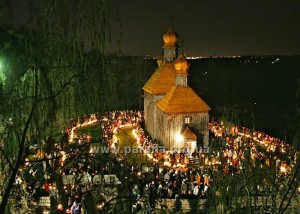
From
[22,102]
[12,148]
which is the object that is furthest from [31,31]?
[12,148]

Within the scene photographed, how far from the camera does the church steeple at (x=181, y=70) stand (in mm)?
28656

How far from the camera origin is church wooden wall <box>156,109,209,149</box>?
28.3 m

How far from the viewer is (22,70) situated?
4.70 m

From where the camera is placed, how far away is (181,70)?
2903 cm

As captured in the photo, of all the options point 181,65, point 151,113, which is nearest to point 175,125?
point 181,65

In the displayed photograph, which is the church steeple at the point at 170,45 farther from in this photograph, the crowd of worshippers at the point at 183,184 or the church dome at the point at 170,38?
the crowd of worshippers at the point at 183,184

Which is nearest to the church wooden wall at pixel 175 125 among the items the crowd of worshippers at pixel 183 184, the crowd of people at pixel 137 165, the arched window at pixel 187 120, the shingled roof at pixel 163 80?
the arched window at pixel 187 120

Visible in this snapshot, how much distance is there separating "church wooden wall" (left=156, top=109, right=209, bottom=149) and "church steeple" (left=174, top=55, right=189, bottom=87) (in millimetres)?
2623

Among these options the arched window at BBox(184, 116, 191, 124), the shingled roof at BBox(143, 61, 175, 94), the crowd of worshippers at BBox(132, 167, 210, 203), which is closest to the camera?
the crowd of worshippers at BBox(132, 167, 210, 203)

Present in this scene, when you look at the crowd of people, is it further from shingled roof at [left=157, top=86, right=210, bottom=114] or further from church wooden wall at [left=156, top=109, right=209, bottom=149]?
shingled roof at [left=157, top=86, right=210, bottom=114]

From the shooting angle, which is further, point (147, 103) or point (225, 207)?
point (147, 103)

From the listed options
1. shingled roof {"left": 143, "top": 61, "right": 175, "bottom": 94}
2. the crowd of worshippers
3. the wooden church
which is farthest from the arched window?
the crowd of worshippers

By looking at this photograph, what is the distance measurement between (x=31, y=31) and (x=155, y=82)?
29225mm

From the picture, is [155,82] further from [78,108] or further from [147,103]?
[78,108]
